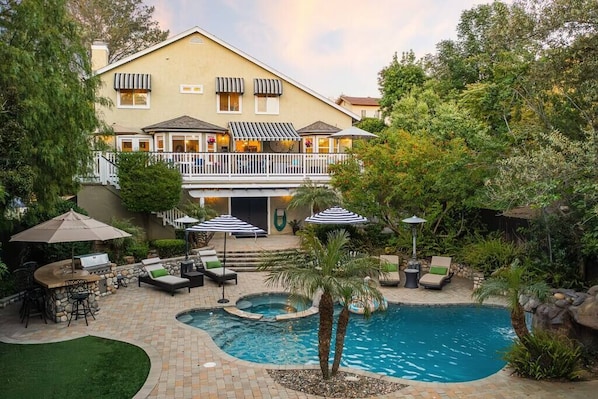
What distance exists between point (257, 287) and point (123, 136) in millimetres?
Answer: 14396

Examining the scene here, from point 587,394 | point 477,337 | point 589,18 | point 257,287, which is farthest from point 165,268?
point 589,18

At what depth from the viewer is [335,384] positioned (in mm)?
9383

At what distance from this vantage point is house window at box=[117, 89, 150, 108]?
1073 inches

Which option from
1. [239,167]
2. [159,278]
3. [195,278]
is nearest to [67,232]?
[159,278]

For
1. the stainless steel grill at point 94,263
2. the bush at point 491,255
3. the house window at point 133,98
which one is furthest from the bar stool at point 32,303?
the bush at point 491,255

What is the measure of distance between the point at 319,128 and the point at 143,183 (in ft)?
38.3

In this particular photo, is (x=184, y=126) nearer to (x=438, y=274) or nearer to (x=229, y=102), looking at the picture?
(x=229, y=102)

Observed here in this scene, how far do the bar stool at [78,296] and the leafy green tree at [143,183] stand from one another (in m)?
7.56

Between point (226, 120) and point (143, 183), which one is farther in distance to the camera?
point (226, 120)

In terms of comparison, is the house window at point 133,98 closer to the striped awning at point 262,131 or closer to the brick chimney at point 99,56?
the brick chimney at point 99,56

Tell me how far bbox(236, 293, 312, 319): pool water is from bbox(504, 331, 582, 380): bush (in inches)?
258

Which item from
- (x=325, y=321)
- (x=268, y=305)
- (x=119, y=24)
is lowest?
(x=268, y=305)

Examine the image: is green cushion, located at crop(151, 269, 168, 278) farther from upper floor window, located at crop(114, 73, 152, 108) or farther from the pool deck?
upper floor window, located at crop(114, 73, 152, 108)

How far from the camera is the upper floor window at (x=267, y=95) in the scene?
28547 mm
